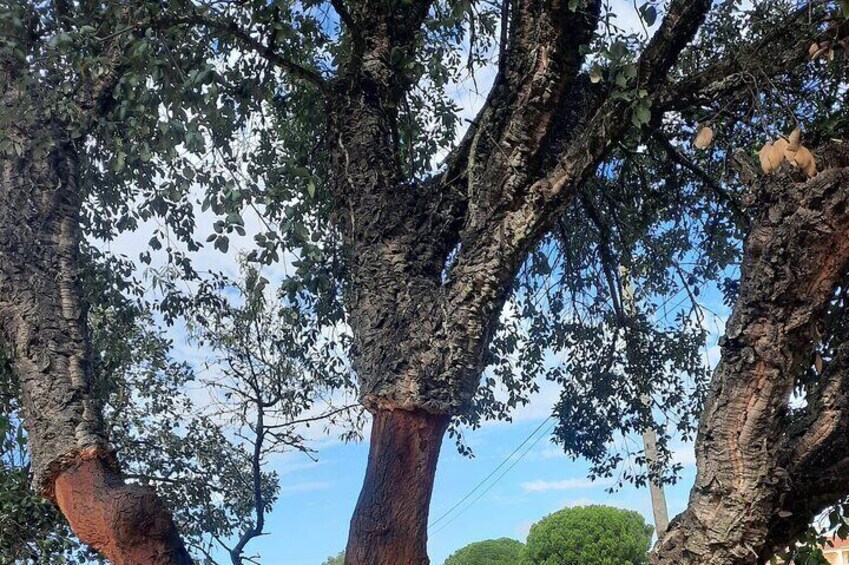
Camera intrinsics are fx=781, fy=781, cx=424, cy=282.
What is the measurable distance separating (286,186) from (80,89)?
5.02 ft

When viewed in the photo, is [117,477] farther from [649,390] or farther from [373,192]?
[649,390]

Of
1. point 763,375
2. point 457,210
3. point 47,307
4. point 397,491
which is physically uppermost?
point 457,210

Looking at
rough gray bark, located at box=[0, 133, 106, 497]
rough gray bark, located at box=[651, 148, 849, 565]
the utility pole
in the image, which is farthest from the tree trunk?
the utility pole

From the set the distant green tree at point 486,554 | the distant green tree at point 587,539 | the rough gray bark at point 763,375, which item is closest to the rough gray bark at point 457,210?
the rough gray bark at point 763,375

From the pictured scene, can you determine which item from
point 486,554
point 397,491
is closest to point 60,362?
point 397,491

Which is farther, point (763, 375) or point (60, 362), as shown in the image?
point (60, 362)

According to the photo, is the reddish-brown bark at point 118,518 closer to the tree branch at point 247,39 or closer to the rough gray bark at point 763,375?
the rough gray bark at point 763,375

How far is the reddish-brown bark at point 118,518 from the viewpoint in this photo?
3127 millimetres

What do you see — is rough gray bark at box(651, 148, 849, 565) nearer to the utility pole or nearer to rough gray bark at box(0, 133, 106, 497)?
rough gray bark at box(0, 133, 106, 497)

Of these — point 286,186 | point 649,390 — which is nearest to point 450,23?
point 286,186

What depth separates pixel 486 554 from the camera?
20.1 meters

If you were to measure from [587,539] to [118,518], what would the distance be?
1304 centimetres

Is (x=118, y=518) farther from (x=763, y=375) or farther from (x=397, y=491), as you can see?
(x=763, y=375)

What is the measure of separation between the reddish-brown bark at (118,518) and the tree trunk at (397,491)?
772 mm
